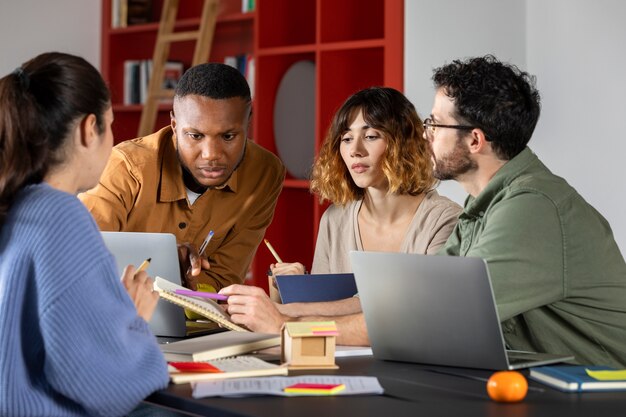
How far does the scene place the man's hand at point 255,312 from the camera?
209 cm

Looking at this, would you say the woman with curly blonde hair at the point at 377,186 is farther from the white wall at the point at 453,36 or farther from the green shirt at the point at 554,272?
the white wall at the point at 453,36

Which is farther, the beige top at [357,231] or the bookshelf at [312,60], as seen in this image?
the bookshelf at [312,60]

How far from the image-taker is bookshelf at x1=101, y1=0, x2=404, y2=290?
4.53 metres

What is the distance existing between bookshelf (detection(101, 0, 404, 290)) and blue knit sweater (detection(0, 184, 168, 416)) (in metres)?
2.74

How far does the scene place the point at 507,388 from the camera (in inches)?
59.4

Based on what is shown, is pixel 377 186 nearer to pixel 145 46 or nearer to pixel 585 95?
pixel 585 95

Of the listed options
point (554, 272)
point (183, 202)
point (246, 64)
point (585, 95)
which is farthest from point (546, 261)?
point (246, 64)

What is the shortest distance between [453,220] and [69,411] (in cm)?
143

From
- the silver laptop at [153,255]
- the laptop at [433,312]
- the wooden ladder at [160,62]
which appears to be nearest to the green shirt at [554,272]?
the laptop at [433,312]

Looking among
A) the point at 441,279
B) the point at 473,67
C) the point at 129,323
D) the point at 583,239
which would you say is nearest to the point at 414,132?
the point at 473,67

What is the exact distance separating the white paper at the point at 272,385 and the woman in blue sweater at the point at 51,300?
0.08 m

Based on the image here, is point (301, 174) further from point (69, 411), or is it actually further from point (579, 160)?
point (69, 411)

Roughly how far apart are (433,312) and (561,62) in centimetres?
248

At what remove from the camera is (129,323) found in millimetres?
1584
